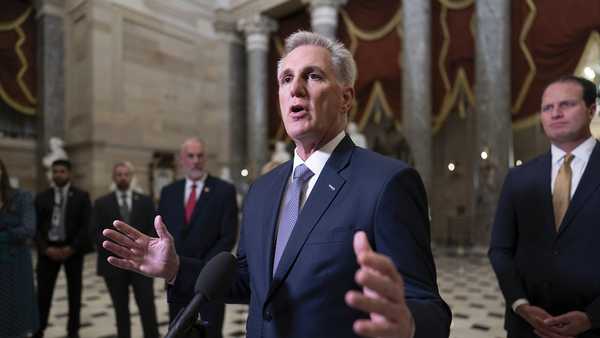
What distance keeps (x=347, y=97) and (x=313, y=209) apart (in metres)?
0.46

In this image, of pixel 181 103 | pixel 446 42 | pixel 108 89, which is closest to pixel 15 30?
pixel 108 89

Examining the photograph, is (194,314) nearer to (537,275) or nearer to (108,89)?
(537,275)

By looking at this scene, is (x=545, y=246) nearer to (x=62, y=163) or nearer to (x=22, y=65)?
(x=62, y=163)

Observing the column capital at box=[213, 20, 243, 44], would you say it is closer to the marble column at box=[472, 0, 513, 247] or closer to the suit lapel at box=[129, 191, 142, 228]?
the marble column at box=[472, 0, 513, 247]

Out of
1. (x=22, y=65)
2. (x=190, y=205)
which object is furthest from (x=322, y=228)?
(x=22, y=65)

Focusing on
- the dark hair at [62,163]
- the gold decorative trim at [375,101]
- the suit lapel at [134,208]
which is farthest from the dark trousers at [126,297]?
the gold decorative trim at [375,101]

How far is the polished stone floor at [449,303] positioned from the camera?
5.09 meters

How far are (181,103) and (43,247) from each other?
36.5 ft

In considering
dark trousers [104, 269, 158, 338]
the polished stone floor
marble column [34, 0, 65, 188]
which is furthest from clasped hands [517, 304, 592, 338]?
marble column [34, 0, 65, 188]

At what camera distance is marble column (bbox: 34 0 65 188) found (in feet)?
43.7

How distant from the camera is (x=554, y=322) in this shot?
199cm

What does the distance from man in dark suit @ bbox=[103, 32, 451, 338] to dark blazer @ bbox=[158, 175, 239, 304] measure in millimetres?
2152

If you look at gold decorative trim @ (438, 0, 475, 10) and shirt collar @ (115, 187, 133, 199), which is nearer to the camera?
shirt collar @ (115, 187, 133, 199)

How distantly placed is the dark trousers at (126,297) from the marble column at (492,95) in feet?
28.7
